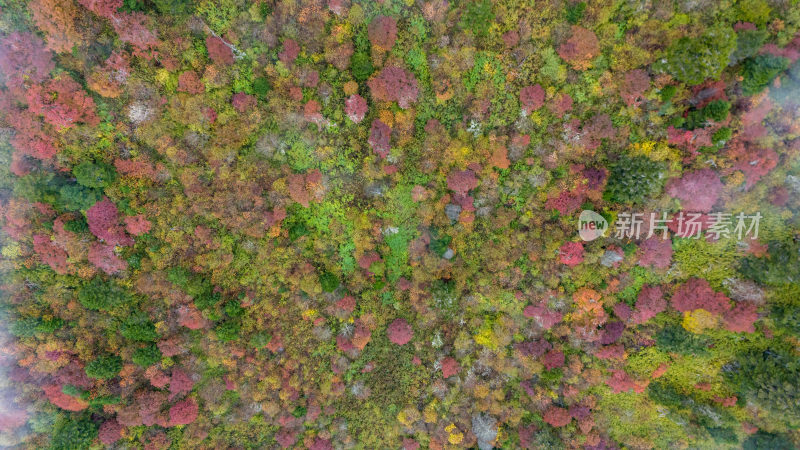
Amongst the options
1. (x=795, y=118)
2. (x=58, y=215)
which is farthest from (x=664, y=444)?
(x=58, y=215)

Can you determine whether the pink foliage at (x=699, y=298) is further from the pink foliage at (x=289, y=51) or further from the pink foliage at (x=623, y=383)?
the pink foliage at (x=289, y=51)

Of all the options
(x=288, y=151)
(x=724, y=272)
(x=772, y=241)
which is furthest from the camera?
(x=288, y=151)

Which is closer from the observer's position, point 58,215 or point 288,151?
point 58,215

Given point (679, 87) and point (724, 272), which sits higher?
point (679, 87)

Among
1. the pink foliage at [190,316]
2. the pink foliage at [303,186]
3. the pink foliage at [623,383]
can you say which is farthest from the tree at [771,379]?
the pink foliage at [190,316]

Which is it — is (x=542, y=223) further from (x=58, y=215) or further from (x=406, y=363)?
(x=58, y=215)

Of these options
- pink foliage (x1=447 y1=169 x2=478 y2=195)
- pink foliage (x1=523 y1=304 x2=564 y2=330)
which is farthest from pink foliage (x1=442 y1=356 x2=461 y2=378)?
pink foliage (x1=447 y1=169 x2=478 y2=195)
